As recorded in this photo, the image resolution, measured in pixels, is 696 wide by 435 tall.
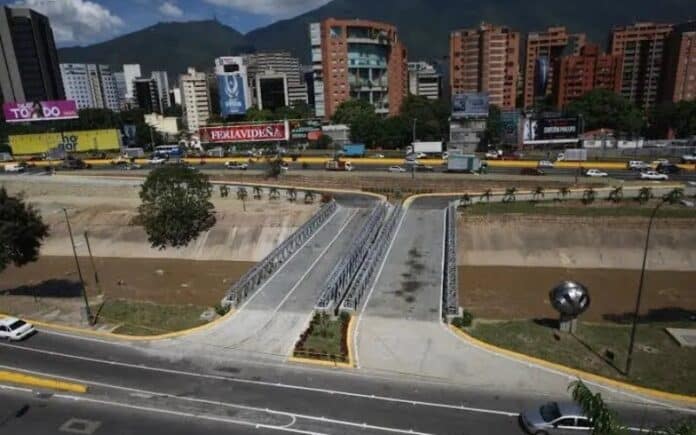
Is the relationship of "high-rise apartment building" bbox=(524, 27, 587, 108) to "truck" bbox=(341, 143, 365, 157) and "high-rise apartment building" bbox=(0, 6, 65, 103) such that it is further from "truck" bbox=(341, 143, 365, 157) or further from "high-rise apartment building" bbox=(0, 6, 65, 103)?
"high-rise apartment building" bbox=(0, 6, 65, 103)

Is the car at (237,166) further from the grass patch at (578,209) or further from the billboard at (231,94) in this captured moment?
the billboard at (231,94)

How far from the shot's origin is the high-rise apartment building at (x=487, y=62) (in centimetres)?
13625

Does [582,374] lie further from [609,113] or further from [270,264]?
[609,113]

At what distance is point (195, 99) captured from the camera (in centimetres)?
18988

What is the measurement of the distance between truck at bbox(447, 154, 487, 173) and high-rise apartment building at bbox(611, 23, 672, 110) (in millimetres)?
95457

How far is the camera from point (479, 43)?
138250mm

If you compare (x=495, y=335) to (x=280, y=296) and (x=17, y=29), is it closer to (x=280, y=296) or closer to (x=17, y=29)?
(x=280, y=296)

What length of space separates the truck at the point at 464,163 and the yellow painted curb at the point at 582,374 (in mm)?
44524

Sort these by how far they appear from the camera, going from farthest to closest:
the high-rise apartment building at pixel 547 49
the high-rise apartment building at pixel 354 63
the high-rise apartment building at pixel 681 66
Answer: the high-rise apartment building at pixel 547 49 < the high-rise apartment building at pixel 354 63 < the high-rise apartment building at pixel 681 66

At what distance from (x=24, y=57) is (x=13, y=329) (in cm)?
20415

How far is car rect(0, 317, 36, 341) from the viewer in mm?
27562

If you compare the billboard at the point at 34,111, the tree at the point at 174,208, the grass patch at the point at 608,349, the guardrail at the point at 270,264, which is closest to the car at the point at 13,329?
the guardrail at the point at 270,264

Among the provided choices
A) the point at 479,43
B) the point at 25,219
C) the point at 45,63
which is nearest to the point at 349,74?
the point at 479,43

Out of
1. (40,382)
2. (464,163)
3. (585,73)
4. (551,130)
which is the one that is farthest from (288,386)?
(585,73)
